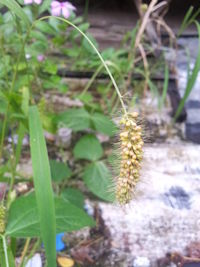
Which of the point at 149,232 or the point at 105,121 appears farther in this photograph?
the point at 105,121

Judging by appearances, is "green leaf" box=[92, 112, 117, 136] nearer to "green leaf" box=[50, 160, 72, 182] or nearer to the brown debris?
"green leaf" box=[50, 160, 72, 182]

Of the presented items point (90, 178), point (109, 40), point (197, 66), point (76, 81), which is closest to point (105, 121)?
point (90, 178)

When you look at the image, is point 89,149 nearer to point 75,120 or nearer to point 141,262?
point 75,120

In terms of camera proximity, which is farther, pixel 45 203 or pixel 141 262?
pixel 141 262

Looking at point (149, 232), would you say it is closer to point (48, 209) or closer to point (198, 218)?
point (198, 218)

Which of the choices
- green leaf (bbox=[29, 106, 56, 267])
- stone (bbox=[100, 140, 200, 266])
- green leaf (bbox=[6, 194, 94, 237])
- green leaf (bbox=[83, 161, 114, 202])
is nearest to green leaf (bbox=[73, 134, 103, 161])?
green leaf (bbox=[83, 161, 114, 202])

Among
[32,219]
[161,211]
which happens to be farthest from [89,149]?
[32,219]

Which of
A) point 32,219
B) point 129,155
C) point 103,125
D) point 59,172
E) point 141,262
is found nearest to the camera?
point 129,155

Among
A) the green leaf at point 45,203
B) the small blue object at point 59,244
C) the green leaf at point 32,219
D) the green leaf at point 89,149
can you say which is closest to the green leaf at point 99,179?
the green leaf at point 89,149
